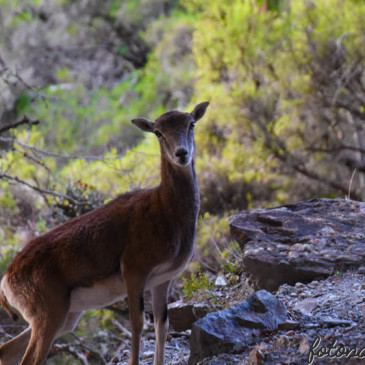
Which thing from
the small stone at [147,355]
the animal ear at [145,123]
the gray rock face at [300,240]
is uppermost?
the animal ear at [145,123]

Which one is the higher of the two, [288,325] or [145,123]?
[145,123]

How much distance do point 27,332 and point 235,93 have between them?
8.79 metres

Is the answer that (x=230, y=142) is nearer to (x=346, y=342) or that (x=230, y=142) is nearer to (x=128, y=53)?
(x=346, y=342)

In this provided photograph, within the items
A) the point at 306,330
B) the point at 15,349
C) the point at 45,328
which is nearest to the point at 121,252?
the point at 45,328

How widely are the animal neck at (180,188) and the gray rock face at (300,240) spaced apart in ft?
4.16

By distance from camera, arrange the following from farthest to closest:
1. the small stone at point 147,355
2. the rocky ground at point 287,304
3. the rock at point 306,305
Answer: the small stone at point 147,355 < the rock at point 306,305 < the rocky ground at point 287,304

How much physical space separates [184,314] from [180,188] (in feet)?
5.62

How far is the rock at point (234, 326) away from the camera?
14.0 feet

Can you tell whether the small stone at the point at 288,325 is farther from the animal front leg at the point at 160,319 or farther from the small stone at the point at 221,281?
the small stone at the point at 221,281

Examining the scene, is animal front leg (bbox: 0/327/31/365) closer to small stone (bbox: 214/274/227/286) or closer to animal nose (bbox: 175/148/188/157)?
animal nose (bbox: 175/148/188/157)

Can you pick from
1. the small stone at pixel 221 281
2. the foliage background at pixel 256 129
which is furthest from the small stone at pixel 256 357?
the foliage background at pixel 256 129

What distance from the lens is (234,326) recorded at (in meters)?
4.40

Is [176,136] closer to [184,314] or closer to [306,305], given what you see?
[306,305]

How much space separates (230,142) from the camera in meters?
12.9
